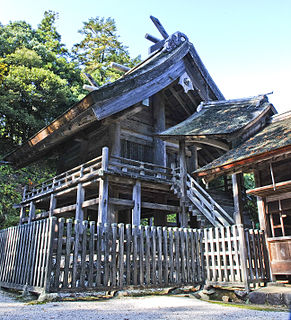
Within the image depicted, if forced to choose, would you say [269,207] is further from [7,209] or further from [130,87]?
[7,209]

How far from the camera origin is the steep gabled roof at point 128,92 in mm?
11492

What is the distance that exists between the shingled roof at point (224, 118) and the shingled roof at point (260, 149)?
0.98 meters

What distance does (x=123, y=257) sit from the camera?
7.00 meters

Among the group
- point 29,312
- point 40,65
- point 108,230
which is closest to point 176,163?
point 108,230

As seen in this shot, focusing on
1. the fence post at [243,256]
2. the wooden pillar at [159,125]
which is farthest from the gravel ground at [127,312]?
the wooden pillar at [159,125]

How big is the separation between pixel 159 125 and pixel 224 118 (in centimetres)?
509

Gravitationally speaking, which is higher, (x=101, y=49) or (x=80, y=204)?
(x=101, y=49)

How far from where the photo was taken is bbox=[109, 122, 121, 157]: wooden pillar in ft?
44.5

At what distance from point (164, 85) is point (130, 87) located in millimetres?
2549

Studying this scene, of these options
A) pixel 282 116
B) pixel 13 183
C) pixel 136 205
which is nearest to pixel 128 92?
pixel 136 205

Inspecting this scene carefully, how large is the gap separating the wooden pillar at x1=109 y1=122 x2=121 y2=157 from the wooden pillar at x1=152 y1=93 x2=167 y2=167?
2.27 m

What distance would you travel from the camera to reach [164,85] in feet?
48.1

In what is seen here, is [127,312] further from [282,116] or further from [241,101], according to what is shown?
[241,101]

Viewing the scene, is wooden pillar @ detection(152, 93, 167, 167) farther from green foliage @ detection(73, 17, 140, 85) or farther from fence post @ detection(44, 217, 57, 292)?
green foliage @ detection(73, 17, 140, 85)
